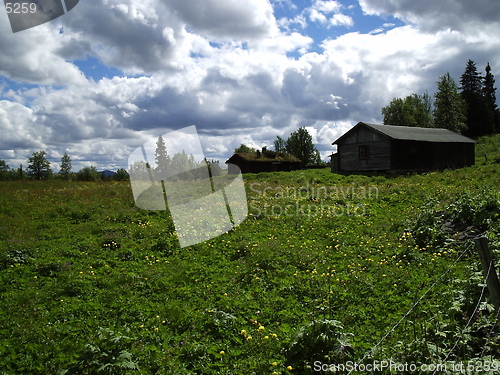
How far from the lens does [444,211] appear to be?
12031 millimetres

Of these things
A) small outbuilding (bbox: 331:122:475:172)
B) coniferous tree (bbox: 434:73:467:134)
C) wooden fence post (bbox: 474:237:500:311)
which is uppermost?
coniferous tree (bbox: 434:73:467:134)

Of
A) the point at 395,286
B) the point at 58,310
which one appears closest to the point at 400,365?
the point at 395,286

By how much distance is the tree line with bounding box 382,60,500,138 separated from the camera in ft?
205

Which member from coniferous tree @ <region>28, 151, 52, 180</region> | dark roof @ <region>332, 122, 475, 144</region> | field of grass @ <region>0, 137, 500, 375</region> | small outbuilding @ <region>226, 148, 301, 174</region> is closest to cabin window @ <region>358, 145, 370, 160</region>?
dark roof @ <region>332, 122, 475, 144</region>

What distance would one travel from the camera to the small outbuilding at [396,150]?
34312 millimetres

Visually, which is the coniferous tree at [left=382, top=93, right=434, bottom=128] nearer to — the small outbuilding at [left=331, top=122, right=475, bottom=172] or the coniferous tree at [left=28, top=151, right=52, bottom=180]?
the small outbuilding at [left=331, top=122, right=475, bottom=172]

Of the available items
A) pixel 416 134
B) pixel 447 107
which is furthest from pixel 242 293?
pixel 447 107

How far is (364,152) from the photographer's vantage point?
1455 inches

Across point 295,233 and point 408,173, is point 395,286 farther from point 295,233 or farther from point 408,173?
point 408,173

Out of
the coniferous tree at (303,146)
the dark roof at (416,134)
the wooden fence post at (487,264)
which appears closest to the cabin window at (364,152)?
the dark roof at (416,134)

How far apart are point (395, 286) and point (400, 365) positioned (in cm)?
372

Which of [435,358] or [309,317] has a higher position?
[435,358]

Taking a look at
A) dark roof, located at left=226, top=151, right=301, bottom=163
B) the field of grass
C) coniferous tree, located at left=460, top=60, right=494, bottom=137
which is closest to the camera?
the field of grass

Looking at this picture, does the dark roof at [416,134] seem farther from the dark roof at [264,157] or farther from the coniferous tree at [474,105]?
the coniferous tree at [474,105]
